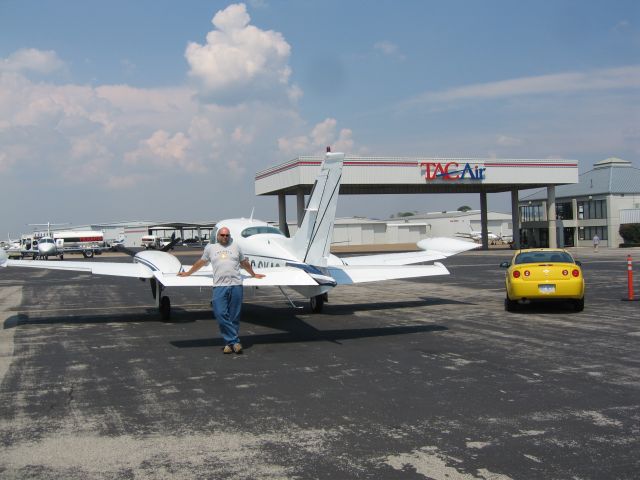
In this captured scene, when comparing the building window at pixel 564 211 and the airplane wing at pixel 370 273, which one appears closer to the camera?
the airplane wing at pixel 370 273

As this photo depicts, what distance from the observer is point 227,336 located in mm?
Answer: 10062

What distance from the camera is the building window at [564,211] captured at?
6819cm

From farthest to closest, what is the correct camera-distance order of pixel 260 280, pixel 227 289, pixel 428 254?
pixel 428 254 → pixel 260 280 → pixel 227 289

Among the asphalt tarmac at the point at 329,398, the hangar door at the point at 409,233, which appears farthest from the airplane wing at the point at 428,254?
the hangar door at the point at 409,233

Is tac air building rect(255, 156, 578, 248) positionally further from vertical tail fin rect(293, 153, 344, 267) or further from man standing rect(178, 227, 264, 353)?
man standing rect(178, 227, 264, 353)

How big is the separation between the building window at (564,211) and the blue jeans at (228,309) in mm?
64549

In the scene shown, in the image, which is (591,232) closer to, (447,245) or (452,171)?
(452,171)

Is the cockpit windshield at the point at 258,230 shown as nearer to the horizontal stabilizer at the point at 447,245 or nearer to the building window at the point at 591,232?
the horizontal stabilizer at the point at 447,245

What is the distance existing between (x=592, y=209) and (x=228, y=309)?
62.9 m

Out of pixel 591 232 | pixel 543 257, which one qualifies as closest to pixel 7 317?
pixel 543 257

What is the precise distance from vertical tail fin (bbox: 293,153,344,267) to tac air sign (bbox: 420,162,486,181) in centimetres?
4322

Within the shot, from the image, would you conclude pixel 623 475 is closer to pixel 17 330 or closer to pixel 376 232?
pixel 17 330

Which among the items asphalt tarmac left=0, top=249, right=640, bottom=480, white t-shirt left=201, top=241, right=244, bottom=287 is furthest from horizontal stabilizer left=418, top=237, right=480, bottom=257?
white t-shirt left=201, top=241, right=244, bottom=287

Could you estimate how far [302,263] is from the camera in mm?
13320
